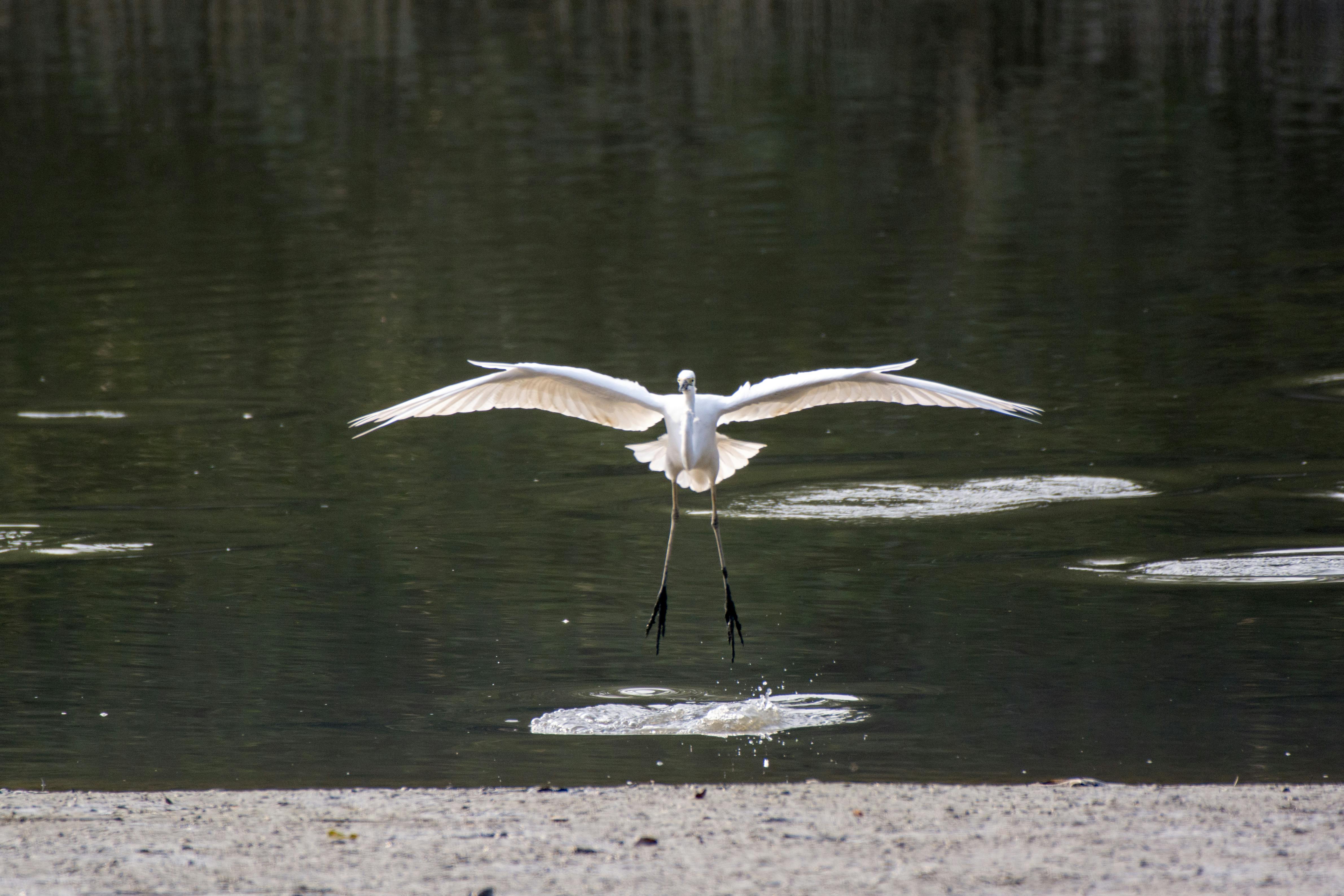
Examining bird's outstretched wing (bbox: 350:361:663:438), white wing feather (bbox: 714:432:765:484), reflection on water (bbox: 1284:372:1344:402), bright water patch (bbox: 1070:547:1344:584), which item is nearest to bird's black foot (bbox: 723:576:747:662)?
white wing feather (bbox: 714:432:765:484)

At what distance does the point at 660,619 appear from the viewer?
9.23m

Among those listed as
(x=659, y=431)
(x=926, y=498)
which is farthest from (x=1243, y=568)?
(x=659, y=431)

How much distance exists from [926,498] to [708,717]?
4.16m

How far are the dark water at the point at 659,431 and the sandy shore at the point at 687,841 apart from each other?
64cm

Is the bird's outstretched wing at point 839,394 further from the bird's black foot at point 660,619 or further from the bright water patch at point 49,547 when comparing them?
the bright water patch at point 49,547

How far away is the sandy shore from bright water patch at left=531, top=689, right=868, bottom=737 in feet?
3.14

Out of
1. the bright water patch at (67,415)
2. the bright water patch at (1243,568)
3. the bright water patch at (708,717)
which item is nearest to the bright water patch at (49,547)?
the bright water patch at (67,415)

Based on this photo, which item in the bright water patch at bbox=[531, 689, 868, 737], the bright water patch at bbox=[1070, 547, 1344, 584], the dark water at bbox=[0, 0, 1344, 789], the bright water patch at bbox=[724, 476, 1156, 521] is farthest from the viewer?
the bright water patch at bbox=[724, 476, 1156, 521]

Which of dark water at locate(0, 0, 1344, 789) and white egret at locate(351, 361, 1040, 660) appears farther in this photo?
white egret at locate(351, 361, 1040, 660)

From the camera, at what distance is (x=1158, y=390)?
1503cm

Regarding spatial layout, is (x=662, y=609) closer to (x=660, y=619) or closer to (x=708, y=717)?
(x=660, y=619)

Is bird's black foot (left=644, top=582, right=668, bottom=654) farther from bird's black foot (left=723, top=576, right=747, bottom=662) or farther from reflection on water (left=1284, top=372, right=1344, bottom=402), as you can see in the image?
reflection on water (left=1284, top=372, right=1344, bottom=402)

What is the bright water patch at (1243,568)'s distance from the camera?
10.2 m

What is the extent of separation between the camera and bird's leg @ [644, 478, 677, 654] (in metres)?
8.99
